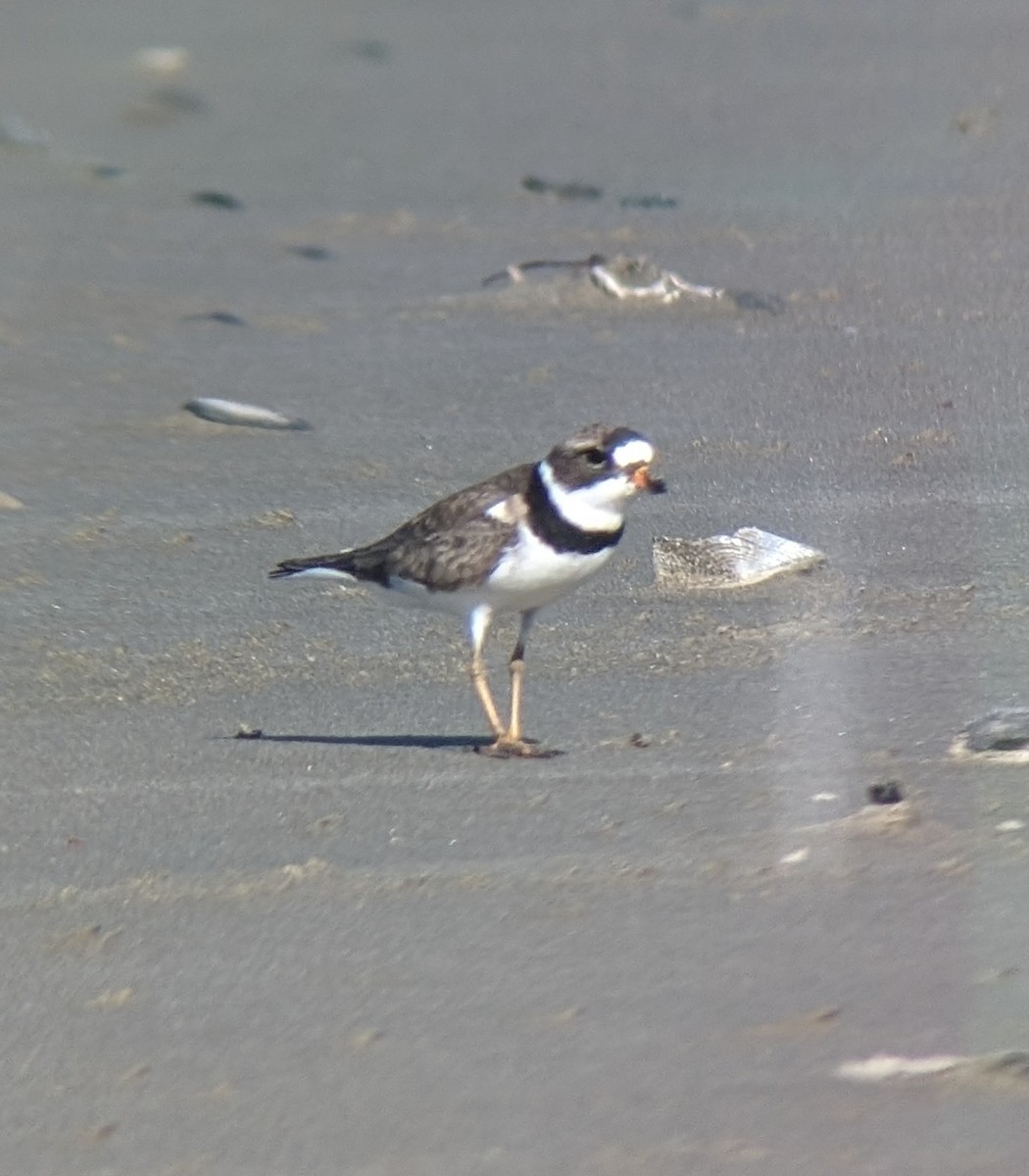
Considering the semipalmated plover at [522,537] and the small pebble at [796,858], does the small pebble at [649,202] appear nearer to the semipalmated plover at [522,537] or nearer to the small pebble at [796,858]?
the semipalmated plover at [522,537]

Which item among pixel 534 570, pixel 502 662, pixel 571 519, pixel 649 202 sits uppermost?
pixel 649 202

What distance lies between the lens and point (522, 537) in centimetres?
445

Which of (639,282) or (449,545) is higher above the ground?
(639,282)

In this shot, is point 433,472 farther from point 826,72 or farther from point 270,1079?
point 826,72

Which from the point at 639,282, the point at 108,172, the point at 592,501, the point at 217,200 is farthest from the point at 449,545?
the point at 108,172

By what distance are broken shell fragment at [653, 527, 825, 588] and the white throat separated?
0.82m

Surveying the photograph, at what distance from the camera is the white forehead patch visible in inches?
176

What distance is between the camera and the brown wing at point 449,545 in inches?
177

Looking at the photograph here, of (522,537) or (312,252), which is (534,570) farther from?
(312,252)

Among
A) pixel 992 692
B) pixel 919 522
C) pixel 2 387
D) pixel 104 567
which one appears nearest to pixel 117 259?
pixel 2 387

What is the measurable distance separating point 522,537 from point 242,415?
242 centimetres

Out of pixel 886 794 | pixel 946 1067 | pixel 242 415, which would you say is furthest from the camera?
pixel 242 415

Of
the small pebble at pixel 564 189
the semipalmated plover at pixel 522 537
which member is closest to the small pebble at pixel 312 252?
the small pebble at pixel 564 189

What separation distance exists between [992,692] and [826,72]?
287 inches
